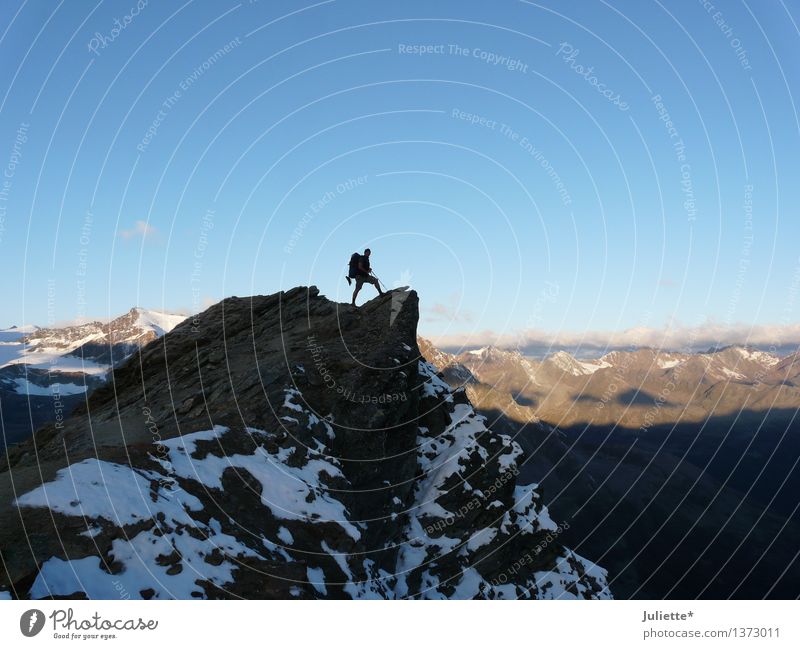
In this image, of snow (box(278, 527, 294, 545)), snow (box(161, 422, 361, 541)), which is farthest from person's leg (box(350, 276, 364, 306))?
snow (box(278, 527, 294, 545))

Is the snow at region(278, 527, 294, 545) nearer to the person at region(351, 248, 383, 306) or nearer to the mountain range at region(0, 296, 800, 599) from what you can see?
the mountain range at region(0, 296, 800, 599)

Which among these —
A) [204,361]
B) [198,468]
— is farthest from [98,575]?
[204,361]

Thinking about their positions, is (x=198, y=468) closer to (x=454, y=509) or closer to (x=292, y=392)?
(x=292, y=392)

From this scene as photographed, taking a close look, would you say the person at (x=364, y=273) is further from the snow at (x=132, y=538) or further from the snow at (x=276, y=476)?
the snow at (x=132, y=538)

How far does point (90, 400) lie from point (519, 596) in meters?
42.3

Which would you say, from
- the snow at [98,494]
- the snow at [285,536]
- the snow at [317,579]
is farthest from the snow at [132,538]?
the snow at [317,579]

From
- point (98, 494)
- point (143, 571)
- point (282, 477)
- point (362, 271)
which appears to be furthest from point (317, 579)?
A: point (362, 271)

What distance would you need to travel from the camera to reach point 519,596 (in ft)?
164

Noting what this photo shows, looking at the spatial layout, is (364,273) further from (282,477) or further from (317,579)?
(317,579)

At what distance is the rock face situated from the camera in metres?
15.5

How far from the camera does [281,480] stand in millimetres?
23828

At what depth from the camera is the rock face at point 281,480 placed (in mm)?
15539

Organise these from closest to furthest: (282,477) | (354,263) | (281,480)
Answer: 1. (281,480)
2. (282,477)
3. (354,263)
